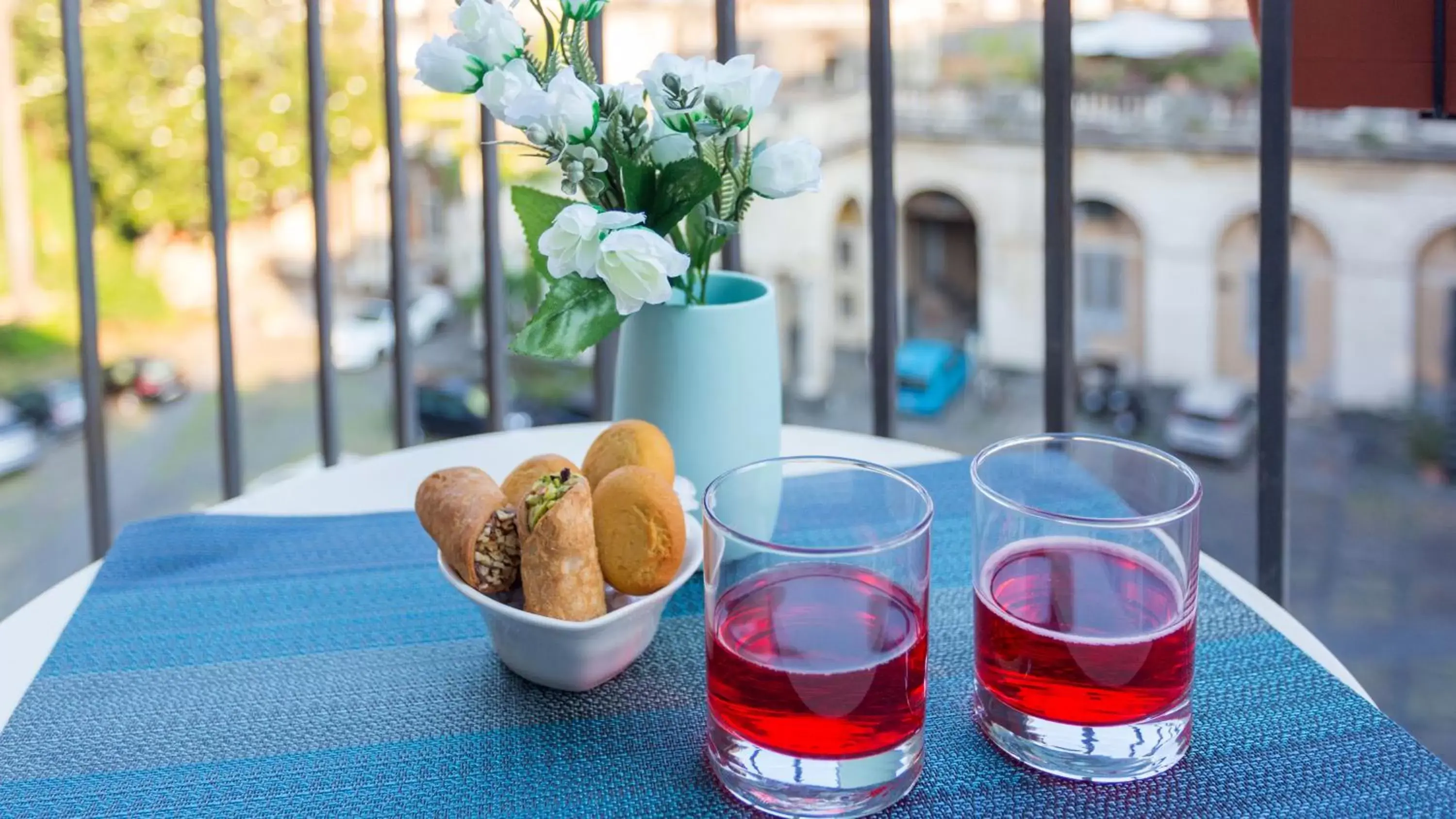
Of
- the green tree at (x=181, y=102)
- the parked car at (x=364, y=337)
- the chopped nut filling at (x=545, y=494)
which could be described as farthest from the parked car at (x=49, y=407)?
the chopped nut filling at (x=545, y=494)

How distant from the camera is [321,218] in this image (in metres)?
1.18

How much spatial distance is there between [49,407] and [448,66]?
35.1 ft

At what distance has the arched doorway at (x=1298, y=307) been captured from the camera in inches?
524

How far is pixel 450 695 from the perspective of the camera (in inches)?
23.1

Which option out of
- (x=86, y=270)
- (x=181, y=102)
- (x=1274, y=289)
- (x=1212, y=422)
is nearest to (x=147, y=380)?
(x=181, y=102)

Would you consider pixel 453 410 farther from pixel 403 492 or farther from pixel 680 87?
pixel 680 87

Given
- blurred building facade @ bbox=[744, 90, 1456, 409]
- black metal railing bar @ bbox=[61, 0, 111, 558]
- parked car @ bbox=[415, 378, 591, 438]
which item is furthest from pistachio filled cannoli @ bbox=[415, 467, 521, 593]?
blurred building facade @ bbox=[744, 90, 1456, 409]

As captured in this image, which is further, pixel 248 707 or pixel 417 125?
pixel 417 125

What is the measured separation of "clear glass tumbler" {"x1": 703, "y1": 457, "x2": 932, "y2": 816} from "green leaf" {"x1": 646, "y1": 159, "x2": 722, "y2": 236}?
0.18 metres

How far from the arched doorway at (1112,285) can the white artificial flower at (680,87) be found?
45.3 feet

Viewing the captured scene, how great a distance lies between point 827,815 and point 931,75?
13.4 m

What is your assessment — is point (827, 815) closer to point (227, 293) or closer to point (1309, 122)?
point (227, 293)

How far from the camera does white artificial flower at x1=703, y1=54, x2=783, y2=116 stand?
Result: 61cm

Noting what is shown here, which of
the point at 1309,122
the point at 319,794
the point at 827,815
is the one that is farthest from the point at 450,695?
the point at 1309,122
